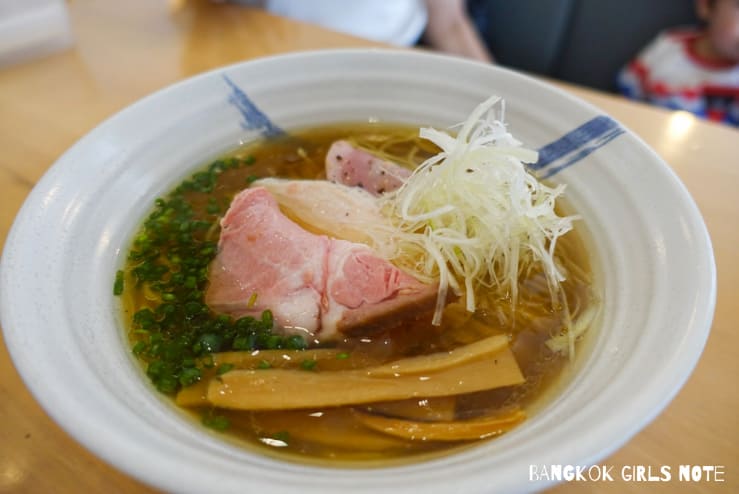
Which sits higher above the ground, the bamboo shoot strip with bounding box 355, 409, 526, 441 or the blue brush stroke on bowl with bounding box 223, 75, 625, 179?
the blue brush stroke on bowl with bounding box 223, 75, 625, 179

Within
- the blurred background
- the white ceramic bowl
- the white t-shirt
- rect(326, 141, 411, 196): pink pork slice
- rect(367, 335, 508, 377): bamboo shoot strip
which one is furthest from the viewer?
the blurred background

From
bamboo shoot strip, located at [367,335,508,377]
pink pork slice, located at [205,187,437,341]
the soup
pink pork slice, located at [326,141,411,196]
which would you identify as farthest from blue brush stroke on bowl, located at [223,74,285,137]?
bamboo shoot strip, located at [367,335,508,377]

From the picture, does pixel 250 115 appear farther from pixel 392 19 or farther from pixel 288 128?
pixel 392 19

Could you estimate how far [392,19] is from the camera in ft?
10.7

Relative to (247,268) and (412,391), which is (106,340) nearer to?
→ (247,268)

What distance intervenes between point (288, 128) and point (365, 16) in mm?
1777

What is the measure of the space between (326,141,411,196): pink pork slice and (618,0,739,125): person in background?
2.29 meters

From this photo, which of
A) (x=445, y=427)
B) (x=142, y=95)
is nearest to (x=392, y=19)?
(x=142, y=95)

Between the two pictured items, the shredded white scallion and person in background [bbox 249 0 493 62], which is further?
person in background [bbox 249 0 493 62]

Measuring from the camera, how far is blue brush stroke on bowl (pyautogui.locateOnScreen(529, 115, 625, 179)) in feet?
4.45

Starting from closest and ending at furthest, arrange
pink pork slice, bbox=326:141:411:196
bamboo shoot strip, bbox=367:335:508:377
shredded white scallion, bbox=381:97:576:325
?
bamboo shoot strip, bbox=367:335:508:377 → shredded white scallion, bbox=381:97:576:325 → pink pork slice, bbox=326:141:411:196

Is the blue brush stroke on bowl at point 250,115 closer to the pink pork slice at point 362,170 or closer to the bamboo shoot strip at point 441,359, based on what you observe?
the pink pork slice at point 362,170

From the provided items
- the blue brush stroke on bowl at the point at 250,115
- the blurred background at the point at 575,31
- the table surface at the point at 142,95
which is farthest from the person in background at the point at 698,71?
the blue brush stroke on bowl at the point at 250,115

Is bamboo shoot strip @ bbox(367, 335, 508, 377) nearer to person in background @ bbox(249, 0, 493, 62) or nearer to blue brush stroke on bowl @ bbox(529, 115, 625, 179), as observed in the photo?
blue brush stroke on bowl @ bbox(529, 115, 625, 179)
